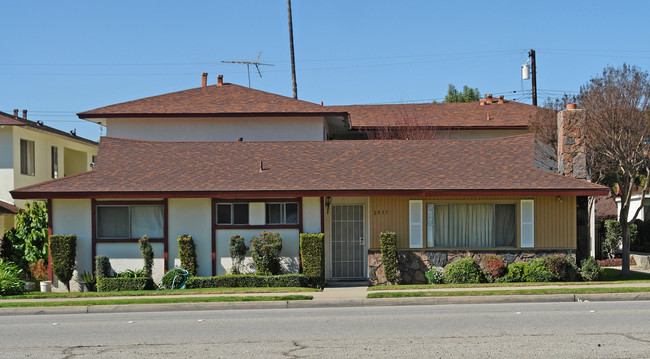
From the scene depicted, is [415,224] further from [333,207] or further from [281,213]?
[281,213]

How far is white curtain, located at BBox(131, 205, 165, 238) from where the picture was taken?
21094 millimetres

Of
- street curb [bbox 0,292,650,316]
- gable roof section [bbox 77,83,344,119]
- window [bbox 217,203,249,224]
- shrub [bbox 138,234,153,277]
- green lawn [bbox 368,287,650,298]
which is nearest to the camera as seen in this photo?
street curb [bbox 0,292,650,316]

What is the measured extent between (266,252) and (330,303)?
13.1ft

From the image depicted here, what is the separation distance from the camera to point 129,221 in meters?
21.1

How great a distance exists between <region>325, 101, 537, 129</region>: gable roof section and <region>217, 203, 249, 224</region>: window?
1241 centimetres

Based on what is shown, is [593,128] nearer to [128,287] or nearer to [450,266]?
[450,266]

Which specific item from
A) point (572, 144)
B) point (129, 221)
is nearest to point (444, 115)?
point (572, 144)

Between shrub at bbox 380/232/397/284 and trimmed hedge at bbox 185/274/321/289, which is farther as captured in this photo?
shrub at bbox 380/232/397/284

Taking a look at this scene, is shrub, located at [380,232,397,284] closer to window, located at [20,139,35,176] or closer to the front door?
the front door

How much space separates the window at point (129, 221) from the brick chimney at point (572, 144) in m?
11.7

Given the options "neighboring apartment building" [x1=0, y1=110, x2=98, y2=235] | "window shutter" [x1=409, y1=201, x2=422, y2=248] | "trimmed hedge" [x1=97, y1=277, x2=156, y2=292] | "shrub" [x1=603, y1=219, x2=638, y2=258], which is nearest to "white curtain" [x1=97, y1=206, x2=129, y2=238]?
"trimmed hedge" [x1=97, y1=277, x2=156, y2=292]

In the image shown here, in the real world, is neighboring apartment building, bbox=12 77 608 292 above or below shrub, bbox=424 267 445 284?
above

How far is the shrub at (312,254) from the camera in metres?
20.2

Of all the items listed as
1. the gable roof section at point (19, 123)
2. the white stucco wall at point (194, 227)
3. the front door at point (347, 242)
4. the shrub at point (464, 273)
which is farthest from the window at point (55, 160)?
the shrub at point (464, 273)
